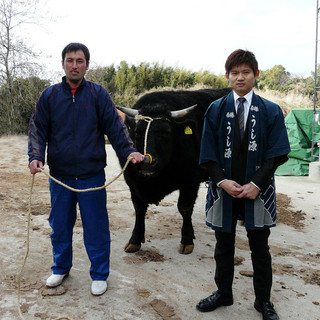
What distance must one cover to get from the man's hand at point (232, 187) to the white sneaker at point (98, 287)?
1.42 meters

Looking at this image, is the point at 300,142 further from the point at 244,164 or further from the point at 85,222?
the point at 85,222

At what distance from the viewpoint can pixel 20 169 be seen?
8141 mm

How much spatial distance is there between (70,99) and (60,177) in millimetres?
696

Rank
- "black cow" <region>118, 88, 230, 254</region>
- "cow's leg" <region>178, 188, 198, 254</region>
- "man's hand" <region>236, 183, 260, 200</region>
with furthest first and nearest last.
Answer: "cow's leg" <region>178, 188, 198, 254</region> → "black cow" <region>118, 88, 230, 254</region> → "man's hand" <region>236, 183, 260, 200</region>

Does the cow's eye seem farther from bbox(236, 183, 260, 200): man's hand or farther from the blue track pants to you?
bbox(236, 183, 260, 200): man's hand

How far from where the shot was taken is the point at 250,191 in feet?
7.47

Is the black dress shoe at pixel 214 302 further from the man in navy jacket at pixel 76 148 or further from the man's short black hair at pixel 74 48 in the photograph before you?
the man's short black hair at pixel 74 48

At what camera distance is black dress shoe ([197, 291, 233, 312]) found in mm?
2576

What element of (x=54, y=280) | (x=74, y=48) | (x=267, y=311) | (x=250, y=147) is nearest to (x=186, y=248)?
(x=267, y=311)

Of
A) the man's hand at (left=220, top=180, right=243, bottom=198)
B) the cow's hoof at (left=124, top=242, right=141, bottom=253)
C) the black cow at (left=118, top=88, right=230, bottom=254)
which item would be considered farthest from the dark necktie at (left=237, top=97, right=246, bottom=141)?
the cow's hoof at (left=124, top=242, right=141, bottom=253)

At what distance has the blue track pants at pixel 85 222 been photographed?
278cm

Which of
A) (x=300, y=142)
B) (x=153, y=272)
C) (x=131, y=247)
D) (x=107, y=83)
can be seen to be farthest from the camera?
(x=107, y=83)

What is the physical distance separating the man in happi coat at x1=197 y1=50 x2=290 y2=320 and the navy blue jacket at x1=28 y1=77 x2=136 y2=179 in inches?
33.0

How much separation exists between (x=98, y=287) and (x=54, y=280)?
1.37 ft
